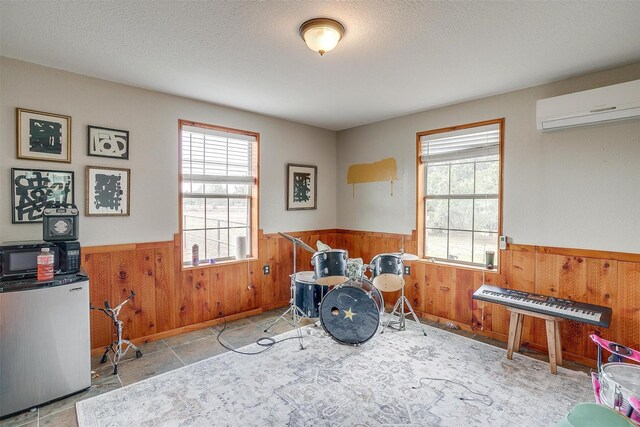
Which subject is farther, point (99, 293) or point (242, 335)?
point (242, 335)

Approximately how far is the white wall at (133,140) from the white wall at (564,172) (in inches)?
72.3

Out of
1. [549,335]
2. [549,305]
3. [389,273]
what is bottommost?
[549,335]

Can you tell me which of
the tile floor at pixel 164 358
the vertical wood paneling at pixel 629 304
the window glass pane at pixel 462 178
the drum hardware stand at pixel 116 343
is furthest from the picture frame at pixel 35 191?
the vertical wood paneling at pixel 629 304

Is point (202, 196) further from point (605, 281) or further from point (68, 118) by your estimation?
point (605, 281)

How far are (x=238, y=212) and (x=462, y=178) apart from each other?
8.79ft

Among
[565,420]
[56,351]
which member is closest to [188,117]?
[56,351]

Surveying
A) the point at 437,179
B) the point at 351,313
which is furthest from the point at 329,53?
the point at 351,313

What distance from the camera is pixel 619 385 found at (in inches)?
63.4

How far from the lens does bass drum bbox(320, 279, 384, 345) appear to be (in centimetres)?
300

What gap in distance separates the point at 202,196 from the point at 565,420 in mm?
3443

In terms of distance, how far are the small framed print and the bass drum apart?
2383 millimetres

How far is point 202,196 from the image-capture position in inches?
142

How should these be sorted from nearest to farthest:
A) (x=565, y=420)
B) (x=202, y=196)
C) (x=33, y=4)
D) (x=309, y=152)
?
1. (x=565, y=420)
2. (x=33, y=4)
3. (x=202, y=196)
4. (x=309, y=152)

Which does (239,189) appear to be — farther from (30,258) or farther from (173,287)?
(30,258)
